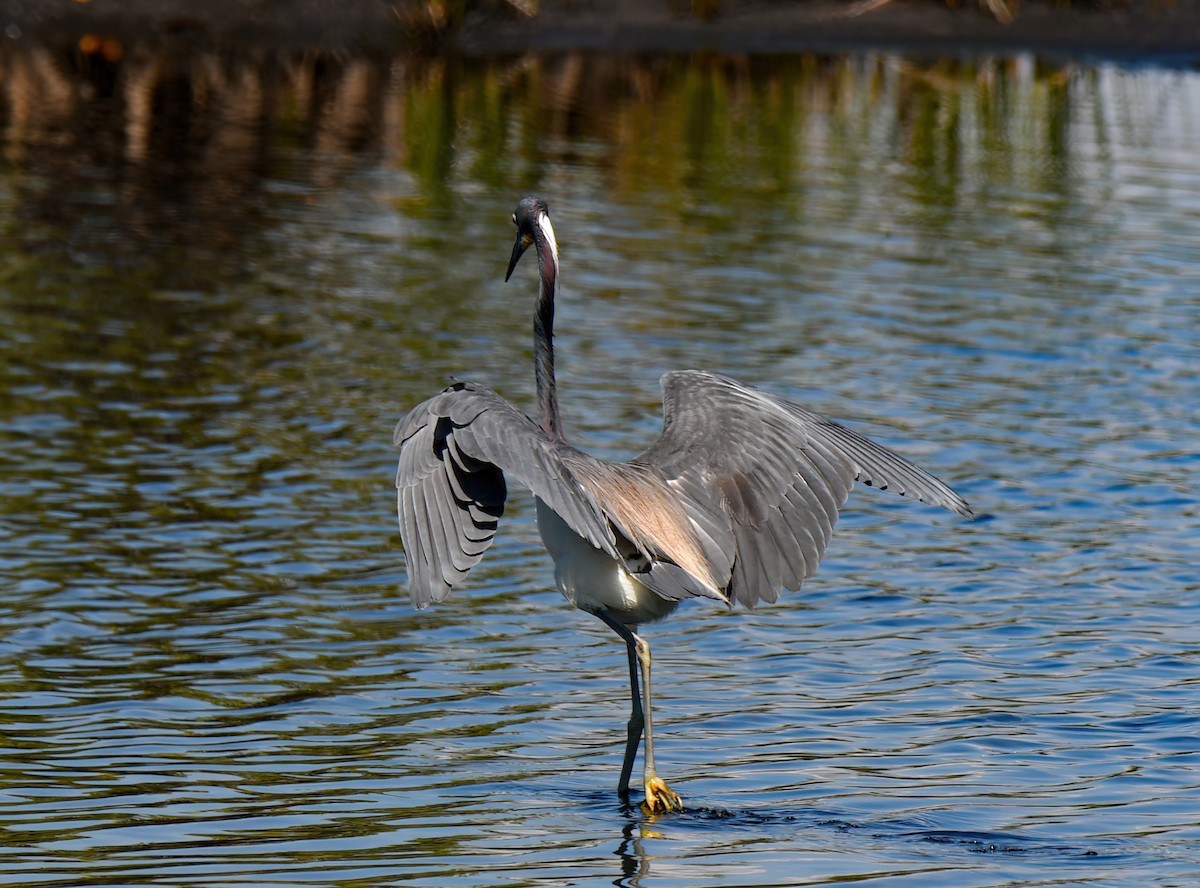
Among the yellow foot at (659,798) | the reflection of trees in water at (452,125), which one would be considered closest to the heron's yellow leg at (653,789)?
the yellow foot at (659,798)

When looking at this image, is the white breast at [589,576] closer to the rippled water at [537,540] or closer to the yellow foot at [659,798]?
the yellow foot at [659,798]

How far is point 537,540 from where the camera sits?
382 inches

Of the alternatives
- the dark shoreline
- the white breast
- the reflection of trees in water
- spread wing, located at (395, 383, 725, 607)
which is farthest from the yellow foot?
the dark shoreline

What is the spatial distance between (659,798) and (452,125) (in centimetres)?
1811

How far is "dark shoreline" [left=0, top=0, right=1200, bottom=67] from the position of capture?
28.7 metres

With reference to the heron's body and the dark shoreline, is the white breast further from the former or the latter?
the dark shoreline

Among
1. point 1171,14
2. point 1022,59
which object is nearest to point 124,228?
point 1171,14

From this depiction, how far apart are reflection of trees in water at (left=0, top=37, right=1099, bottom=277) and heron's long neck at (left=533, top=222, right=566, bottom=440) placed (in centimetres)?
964

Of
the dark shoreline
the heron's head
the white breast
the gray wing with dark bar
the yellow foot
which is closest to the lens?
the gray wing with dark bar

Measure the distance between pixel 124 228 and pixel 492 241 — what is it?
3.30 m

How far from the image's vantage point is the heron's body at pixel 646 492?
5.45m

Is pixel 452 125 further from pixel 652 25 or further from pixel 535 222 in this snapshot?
pixel 535 222

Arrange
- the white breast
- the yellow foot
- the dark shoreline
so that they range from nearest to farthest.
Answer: the white breast
the yellow foot
the dark shoreline

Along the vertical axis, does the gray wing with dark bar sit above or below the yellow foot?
above
